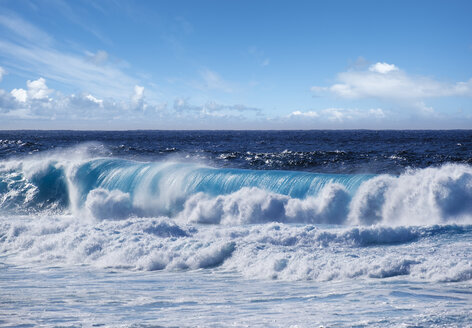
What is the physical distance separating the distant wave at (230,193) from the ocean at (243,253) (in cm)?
4

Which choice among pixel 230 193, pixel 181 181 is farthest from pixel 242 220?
pixel 181 181

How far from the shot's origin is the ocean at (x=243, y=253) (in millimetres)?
5965

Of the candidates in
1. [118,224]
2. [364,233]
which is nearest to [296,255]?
[364,233]

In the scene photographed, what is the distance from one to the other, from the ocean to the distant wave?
4cm

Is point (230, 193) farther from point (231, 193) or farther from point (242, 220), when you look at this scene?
point (242, 220)

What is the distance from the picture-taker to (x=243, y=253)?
29.5 feet

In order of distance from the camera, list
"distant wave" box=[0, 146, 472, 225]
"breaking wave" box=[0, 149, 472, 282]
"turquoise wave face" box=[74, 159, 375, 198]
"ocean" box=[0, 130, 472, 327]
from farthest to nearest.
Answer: "turquoise wave face" box=[74, 159, 375, 198], "distant wave" box=[0, 146, 472, 225], "breaking wave" box=[0, 149, 472, 282], "ocean" box=[0, 130, 472, 327]

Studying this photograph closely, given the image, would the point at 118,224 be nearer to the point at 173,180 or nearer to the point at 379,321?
the point at 173,180

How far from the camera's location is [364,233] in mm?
9852

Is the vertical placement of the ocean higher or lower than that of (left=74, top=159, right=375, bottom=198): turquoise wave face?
lower

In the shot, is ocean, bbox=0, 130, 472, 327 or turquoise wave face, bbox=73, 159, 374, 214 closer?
ocean, bbox=0, 130, 472, 327

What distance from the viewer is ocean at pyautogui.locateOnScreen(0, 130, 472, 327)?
5.96m

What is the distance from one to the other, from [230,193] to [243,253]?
7273 mm

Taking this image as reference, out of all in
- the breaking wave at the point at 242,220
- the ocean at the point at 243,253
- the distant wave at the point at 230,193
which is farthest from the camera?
the distant wave at the point at 230,193
